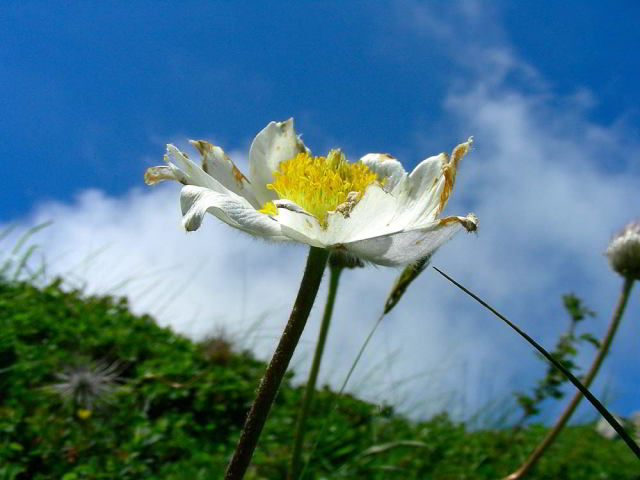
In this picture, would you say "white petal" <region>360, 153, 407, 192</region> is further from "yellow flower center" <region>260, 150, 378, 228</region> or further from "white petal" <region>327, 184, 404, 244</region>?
"white petal" <region>327, 184, 404, 244</region>

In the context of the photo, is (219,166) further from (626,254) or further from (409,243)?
(626,254)

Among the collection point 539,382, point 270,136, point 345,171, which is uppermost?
point 539,382

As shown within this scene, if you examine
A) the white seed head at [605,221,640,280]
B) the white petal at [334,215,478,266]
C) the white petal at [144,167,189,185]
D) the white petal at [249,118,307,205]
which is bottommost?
the white petal at [334,215,478,266]

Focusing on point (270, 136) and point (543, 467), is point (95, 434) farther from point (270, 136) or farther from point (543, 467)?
point (543, 467)

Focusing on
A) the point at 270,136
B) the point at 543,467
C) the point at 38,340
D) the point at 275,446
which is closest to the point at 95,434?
the point at 275,446

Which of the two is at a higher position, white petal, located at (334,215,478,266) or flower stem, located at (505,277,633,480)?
flower stem, located at (505,277,633,480)

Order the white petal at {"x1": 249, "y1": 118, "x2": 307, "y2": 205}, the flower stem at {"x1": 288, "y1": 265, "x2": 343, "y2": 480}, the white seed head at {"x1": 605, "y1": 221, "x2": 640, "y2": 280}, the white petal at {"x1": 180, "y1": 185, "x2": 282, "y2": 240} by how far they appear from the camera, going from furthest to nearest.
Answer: the white seed head at {"x1": 605, "y1": 221, "x2": 640, "y2": 280} < the flower stem at {"x1": 288, "y1": 265, "x2": 343, "y2": 480} < the white petal at {"x1": 249, "y1": 118, "x2": 307, "y2": 205} < the white petal at {"x1": 180, "y1": 185, "x2": 282, "y2": 240}

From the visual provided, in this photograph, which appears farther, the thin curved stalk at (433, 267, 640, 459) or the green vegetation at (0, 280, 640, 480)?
the green vegetation at (0, 280, 640, 480)

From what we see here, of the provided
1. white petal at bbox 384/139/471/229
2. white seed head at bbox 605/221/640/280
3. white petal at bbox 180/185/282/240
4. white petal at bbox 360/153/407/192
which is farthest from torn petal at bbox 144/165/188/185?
white seed head at bbox 605/221/640/280
